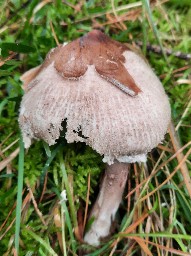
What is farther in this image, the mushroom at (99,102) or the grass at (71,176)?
the grass at (71,176)

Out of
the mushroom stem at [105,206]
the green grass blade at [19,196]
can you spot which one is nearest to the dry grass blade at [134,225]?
the mushroom stem at [105,206]

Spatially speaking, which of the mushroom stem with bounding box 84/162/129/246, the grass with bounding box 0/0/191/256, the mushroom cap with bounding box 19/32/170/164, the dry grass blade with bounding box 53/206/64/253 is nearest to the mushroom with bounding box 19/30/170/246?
the mushroom cap with bounding box 19/32/170/164

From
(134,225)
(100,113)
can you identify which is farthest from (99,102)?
(134,225)

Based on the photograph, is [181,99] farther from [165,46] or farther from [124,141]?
[124,141]

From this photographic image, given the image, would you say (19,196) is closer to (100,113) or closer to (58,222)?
(58,222)

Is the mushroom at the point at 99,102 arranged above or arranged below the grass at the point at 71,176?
above

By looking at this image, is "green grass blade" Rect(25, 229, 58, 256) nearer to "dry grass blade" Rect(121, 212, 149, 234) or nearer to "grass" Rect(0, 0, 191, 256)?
"grass" Rect(0, 0, 191, 256)

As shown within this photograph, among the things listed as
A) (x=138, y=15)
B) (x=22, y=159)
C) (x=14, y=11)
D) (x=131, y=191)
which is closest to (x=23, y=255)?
(x=22, y=159)

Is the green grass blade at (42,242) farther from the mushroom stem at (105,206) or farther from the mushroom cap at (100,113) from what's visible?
the mushroom cap at (100,113)

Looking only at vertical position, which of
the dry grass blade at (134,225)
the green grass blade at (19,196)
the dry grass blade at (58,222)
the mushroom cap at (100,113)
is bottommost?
the dry grass blade at (134,225)
